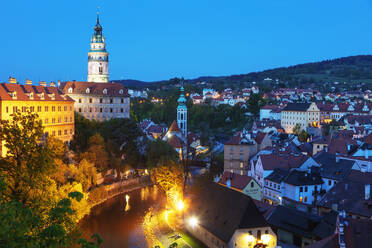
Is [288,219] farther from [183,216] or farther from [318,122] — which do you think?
[318,122]

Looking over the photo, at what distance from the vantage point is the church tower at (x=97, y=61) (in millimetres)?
72188

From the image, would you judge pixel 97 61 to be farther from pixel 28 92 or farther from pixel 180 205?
pixel 180 205

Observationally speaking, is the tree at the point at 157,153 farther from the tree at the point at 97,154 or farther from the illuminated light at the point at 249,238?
the illuminated light at the point at 249,238

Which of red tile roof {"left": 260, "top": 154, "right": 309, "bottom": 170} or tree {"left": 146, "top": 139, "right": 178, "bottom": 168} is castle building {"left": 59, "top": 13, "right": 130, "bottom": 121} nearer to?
tree {"left": 146, "top": 139, "right": 178, "bottom": 168}

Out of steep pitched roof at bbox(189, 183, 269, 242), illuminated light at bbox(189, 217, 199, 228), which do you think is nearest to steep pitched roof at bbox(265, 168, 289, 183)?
steep pitched roof at bbox(189, 183, 269, 242)

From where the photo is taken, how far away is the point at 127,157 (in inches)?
1858

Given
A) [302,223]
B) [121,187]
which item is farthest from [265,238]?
[121,187]

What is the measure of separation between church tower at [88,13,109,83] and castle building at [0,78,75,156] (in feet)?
77.1

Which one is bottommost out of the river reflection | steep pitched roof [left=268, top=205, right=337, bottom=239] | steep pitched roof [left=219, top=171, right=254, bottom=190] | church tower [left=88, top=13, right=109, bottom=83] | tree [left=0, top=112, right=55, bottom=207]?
the river reflection

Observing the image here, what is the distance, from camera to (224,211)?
25.4 metres

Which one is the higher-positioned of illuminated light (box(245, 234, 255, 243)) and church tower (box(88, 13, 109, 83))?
church tower (box(88, 13, 109, 83))

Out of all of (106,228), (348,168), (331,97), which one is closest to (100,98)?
(106,228)

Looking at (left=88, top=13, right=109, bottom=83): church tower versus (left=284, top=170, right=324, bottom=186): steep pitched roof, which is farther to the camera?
(left=88, top=13, right=109, bottom=83): church tower

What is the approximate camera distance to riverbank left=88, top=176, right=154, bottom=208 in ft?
128
